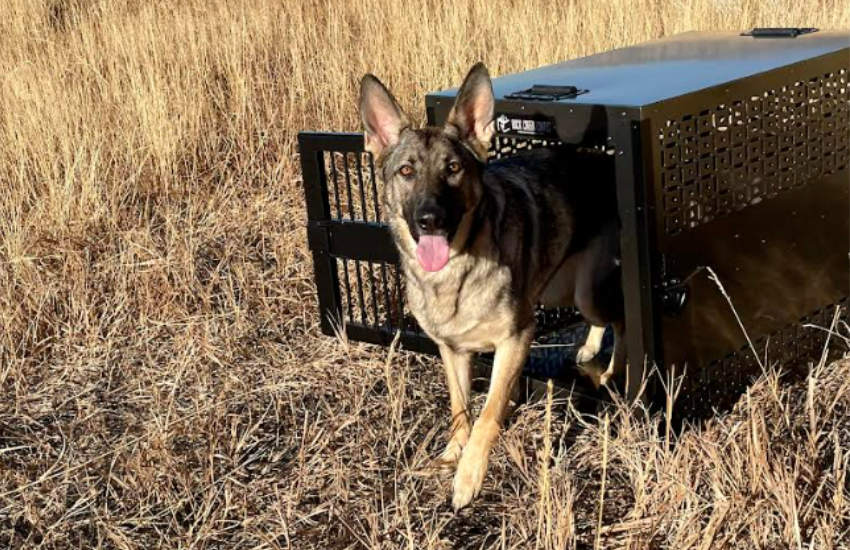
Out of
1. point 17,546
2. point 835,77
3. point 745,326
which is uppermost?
point 835,77

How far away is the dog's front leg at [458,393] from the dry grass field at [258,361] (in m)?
0.08

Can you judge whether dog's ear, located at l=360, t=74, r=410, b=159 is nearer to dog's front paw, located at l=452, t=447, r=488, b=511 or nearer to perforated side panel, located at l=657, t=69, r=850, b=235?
perforated side panel, located at l=657, t=69, r=850, b=235

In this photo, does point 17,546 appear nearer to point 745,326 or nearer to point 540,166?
point 540,166

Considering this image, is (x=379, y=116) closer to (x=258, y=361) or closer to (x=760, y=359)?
(x=258, y=361)

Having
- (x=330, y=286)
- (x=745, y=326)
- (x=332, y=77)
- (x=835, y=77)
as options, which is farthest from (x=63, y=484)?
(x=332, y=77)

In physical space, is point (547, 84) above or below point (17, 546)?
above

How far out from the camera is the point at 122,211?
16.5 feet

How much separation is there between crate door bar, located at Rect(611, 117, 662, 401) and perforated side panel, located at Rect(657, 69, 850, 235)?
0.25ft

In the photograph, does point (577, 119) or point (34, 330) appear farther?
point (34, 330)

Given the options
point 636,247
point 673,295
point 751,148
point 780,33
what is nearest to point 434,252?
point 636,247

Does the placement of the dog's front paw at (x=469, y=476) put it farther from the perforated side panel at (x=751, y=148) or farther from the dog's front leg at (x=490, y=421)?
the perforated side panel at (x=751, y=148)

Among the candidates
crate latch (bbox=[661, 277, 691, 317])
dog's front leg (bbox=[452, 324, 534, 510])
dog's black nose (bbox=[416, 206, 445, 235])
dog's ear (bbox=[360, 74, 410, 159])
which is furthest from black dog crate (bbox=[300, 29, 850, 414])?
dog's black nose (bbox=[416, 206, 445, 235])

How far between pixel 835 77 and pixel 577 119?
3.33 feet

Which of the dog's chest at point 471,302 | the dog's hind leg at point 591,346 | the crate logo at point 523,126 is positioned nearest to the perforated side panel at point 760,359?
the dog's chest at point 471,302
